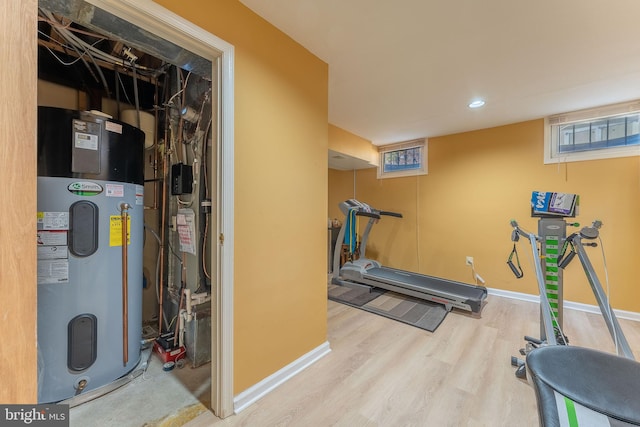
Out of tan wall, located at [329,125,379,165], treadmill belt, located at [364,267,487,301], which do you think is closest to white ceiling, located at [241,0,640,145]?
tan wall, located at [329,125,379,165]

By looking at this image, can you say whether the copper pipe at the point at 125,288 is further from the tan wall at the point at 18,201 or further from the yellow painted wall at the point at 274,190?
the tan wall at the point at 18,201

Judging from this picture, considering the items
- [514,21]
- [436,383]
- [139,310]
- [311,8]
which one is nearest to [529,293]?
[436,383]

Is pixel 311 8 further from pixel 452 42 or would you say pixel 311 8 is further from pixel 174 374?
pixel 174 374

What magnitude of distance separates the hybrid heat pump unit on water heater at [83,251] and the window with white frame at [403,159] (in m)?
3.83

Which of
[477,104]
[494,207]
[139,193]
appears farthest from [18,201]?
[494,207]

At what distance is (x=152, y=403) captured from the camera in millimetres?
1461

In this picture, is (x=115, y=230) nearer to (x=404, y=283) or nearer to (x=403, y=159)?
(x=404, y=283)

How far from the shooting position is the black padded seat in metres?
0.75

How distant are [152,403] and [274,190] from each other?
1535 millimetres

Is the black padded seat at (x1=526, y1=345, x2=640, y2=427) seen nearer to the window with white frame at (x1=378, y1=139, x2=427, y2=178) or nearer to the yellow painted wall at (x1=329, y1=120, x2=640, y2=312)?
the yellow painted wall at (x1=329, y1=120, x2=640, y2=312)

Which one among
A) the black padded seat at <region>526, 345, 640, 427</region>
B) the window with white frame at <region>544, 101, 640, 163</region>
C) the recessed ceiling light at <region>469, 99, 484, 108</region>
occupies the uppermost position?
the recessed ceiling light at <region>469, 99, 484, 108</region>

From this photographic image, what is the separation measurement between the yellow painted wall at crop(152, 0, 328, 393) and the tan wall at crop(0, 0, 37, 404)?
0.72 meters

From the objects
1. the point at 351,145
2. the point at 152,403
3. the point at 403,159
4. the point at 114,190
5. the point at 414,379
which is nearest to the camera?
the point at 152,403

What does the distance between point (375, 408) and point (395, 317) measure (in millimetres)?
1354
